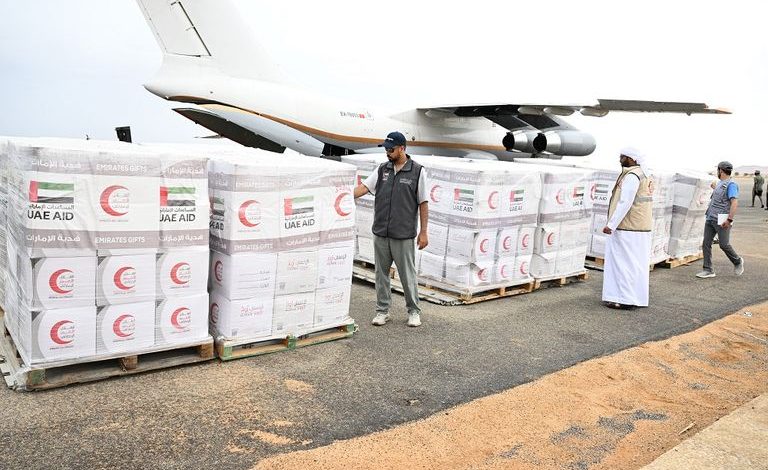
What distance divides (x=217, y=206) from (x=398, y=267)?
6.79ft

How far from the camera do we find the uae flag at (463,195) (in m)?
7.23

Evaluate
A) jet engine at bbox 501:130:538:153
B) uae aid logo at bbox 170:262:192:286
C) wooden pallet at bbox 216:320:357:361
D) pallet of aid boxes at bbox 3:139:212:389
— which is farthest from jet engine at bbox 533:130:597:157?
uae aid logo at bbox 170:262:192:286

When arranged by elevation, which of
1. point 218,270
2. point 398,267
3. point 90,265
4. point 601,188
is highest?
point 601,188

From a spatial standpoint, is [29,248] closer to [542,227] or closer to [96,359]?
[96,359]

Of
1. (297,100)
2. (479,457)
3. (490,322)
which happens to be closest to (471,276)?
(490,322)

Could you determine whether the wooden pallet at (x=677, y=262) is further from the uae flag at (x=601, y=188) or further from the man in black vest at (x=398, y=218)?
the man in black vest at (x=398, y=218)

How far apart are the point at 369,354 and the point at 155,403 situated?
1916 mm

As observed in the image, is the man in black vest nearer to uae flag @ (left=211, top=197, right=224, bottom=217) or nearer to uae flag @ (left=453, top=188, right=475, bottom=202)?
uae flag @ (left=453, top=188, right=475, bottom=202)

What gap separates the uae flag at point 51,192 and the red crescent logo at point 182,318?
3.72 ft

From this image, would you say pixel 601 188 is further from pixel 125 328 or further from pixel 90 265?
pixel 90 265

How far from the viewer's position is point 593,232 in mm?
10203

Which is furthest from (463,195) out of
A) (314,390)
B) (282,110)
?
(282,110)

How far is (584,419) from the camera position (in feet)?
14.2

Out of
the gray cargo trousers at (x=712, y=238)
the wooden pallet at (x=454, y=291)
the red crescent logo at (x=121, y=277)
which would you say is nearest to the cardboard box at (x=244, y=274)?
the red crescent logo at (x=121, y=277)
